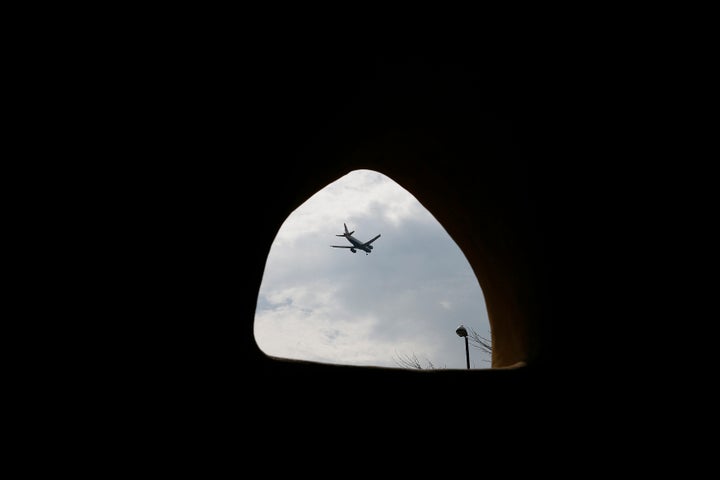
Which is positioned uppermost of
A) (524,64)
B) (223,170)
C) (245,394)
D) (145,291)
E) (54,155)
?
(524,64)

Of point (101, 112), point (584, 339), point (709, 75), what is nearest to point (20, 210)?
point (101, 112)

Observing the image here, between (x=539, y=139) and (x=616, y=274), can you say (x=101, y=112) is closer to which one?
(x=539, y=139)

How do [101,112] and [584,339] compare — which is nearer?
[101,112]

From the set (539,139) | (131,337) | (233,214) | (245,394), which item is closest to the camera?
(131,337)

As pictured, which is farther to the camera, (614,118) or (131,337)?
(614,118)

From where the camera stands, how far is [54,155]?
1411mm

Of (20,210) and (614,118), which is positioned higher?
(614,118)

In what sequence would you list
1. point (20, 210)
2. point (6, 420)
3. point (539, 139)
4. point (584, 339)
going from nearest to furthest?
1. point (6, 420)
2. point (20, 210)
3. point (584, 339)
4. point (539, 139)

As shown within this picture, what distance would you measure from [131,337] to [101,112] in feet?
2.43

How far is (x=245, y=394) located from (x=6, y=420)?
70 centimetres

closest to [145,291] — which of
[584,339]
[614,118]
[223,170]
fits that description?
[223,170]

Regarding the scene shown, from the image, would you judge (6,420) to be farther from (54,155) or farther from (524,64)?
(524,64)

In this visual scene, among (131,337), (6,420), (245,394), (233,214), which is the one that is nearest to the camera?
(6,420)

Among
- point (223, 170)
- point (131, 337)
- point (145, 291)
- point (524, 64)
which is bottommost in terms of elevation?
point (131, 337)
